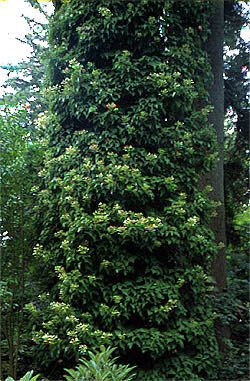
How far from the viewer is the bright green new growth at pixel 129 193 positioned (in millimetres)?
3715

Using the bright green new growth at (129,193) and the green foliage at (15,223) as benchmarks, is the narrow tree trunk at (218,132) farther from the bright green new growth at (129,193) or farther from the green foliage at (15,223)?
the green foliage at (15,223)

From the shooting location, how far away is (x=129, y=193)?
3.85 m

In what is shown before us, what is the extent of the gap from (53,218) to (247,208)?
5.00 m

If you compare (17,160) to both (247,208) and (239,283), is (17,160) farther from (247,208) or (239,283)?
(247,208)

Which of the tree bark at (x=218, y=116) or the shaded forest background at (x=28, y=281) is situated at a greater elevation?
the tree bark at (x=218, y=116)

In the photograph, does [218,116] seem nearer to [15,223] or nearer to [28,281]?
[15,223]

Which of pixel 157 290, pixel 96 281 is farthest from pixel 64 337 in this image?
pixel 157 290

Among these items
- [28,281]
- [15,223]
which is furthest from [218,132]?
[28,281]

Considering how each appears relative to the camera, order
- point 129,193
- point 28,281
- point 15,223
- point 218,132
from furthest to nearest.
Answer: point 218,132, point 28,281, point 15,223, point 129,193

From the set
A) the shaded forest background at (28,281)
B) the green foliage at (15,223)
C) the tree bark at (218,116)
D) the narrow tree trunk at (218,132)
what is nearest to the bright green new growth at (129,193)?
the shaded forest background at (28,281)

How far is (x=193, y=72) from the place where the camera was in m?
4.40

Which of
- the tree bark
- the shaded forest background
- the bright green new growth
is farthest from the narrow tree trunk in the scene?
the bright green new growth

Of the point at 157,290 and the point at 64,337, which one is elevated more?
the point at 157,290

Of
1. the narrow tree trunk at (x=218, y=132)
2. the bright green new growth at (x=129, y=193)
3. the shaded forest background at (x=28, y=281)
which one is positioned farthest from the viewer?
the narrow tree trunk at (x=218, y=132)
